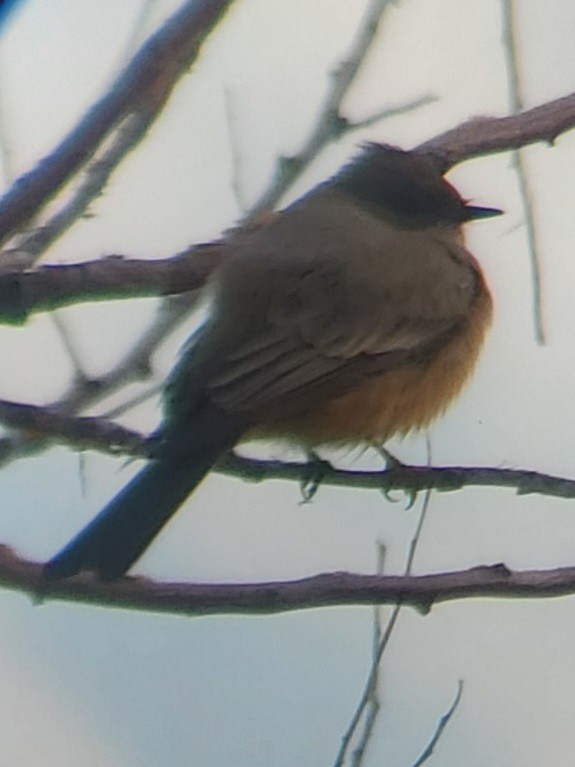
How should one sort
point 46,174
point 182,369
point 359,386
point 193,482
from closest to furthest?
point 46,174
point 193,482
point 182,369
point 359,386

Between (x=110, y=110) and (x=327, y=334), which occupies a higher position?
(x=110, y=110)

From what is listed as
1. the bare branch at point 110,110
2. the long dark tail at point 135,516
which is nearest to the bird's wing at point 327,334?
the long dark tail at point 135,516

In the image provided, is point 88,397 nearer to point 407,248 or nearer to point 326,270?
point 326,270

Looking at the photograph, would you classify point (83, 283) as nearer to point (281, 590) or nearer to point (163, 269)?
point (163, 269)

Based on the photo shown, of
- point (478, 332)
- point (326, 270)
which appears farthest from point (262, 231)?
point (478, 332)

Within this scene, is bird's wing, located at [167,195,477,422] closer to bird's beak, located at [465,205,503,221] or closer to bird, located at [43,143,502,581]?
bird, located at [43,143,502,581]

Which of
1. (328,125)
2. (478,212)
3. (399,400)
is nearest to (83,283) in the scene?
(328,125)

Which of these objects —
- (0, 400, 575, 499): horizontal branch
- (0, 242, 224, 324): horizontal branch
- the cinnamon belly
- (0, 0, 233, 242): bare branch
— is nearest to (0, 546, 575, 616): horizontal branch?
(0, 400, 575, 499): horizontal branch
